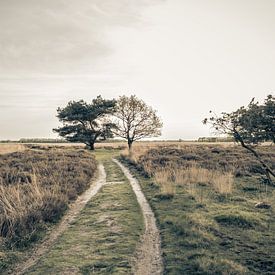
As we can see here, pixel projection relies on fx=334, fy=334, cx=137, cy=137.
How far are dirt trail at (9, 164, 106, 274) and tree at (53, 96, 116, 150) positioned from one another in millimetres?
39018

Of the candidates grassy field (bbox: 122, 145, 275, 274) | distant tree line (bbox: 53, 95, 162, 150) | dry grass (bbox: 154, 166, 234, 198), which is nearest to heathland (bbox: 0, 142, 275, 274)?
grassy field (bbox: 122, 145, 275, 274)

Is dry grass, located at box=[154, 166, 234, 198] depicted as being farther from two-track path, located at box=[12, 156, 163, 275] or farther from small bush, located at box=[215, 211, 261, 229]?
small bush, located at box=[215, 211, 261, 229]

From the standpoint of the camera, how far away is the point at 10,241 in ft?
32.2

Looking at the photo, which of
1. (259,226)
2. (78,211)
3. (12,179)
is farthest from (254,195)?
(12,179)

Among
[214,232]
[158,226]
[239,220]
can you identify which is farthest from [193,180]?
[214,232]

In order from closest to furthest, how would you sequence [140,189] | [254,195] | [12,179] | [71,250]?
[71,250] → [254,195] → [140,189] → [12,179]

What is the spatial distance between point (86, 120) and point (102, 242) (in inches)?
2065

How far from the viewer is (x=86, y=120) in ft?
201

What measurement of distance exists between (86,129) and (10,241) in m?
50.4

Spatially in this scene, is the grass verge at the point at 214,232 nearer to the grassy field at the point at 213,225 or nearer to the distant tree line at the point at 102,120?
the grassy field at the point at 213,225

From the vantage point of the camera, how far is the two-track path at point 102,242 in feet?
26.4

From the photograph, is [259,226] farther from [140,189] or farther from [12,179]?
[12,179]

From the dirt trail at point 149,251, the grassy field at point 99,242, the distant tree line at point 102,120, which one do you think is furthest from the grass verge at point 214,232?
the distant tree line at point 102,120

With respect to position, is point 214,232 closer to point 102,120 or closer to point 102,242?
point 102,242
